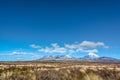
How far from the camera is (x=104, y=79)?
1653cm

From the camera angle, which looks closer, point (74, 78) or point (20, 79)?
point (20, 79)

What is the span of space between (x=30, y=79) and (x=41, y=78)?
835mm

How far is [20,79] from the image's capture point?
15.8 m

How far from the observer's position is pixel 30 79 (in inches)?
640

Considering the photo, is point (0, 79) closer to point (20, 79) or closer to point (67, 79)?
point (20, 79)

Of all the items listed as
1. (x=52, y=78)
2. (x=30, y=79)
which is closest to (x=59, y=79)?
(x=52, y=78)

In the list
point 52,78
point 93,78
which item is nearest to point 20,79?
point 52,78

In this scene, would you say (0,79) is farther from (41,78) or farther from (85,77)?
(85,77)

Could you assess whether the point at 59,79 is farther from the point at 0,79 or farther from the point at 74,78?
the point at 0,79

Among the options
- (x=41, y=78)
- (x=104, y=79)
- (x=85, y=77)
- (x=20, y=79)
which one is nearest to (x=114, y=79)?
(x=104, y=79)

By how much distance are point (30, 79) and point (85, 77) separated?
3.71 metres

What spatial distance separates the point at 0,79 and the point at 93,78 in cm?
621

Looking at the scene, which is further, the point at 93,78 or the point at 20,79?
the point at 93,78

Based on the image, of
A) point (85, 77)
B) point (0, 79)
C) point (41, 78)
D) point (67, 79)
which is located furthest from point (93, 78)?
point (0, 79)
